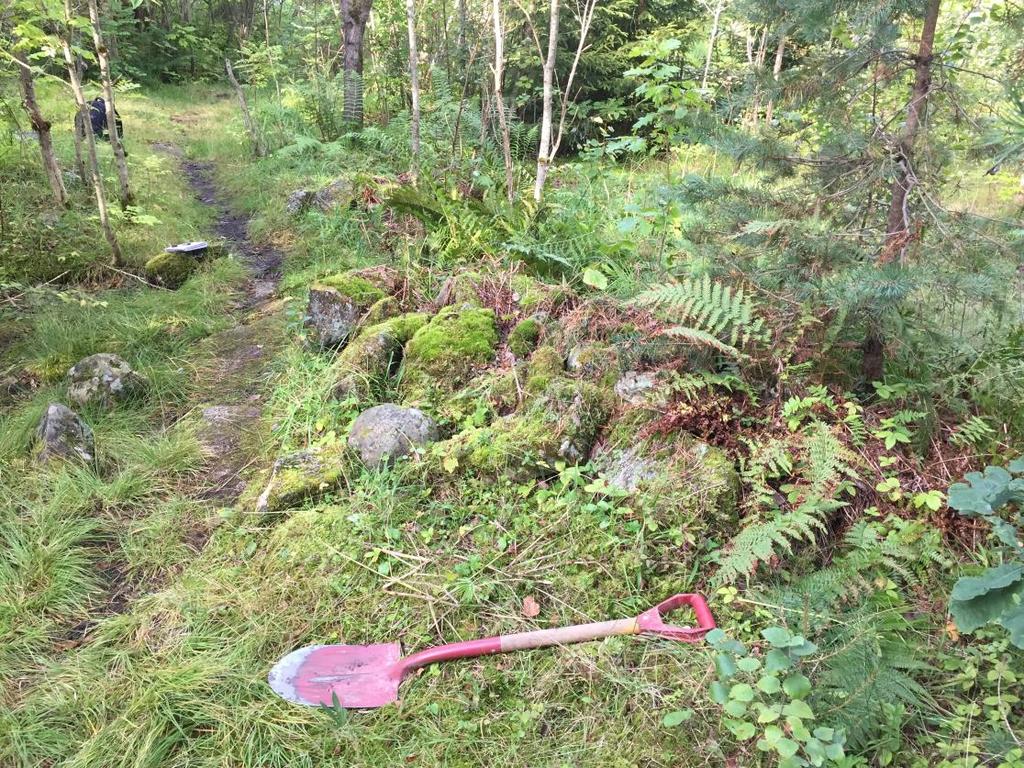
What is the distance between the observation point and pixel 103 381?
4.14 metres

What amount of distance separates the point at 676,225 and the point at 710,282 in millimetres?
1184

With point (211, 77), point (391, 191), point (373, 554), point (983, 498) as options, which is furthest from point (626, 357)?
point (211, 77)

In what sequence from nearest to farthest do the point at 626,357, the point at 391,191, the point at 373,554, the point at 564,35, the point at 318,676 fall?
the point at 318,676 → the point at 373,554 → the point at 626,357 → the point at 391,191 → the point at 564,35

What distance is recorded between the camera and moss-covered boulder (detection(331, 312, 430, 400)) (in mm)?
4000

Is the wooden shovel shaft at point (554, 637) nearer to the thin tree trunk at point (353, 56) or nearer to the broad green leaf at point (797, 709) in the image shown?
the broad green leaf at point (797, 709)

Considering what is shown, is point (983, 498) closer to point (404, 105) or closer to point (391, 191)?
point (391, 191)

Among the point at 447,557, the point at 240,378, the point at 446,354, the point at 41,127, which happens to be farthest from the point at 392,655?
the point at 41,127

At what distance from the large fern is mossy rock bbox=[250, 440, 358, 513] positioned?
193cm

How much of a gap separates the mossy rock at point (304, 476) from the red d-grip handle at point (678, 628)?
179 centimetres

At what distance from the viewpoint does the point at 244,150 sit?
10531 mm

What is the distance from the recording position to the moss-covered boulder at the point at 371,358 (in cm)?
400

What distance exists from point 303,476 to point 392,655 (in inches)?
49.3

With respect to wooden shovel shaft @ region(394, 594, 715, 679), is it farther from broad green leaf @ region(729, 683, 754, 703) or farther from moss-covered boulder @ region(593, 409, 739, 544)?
broad green leaf @ region(729, 683, 754, 703)

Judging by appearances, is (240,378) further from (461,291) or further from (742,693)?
(742,693)
